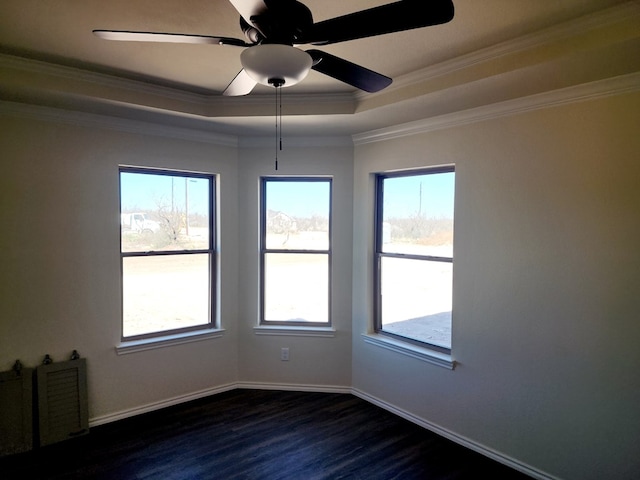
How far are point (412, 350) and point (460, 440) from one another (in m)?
0.76

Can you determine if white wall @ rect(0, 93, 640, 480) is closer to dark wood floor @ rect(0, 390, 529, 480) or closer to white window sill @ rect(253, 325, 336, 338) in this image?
white window sill @ rect(253, 325, 336, 338)

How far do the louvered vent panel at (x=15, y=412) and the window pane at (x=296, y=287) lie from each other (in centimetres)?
207

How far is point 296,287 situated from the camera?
4.16 metres

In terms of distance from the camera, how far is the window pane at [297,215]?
4.10m

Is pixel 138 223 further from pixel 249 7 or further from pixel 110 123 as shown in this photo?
pixel 249 7

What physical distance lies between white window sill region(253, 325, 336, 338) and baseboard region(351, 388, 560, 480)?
0.65 metres

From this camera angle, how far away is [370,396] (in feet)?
12.6

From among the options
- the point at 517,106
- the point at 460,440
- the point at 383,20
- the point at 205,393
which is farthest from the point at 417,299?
the point at 383,20

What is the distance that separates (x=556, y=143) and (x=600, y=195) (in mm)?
432

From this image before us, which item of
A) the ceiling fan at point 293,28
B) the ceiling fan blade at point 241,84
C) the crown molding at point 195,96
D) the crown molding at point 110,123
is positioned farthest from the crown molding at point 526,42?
the crown molding at point 110,123

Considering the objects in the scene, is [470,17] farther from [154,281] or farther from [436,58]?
[154,281]

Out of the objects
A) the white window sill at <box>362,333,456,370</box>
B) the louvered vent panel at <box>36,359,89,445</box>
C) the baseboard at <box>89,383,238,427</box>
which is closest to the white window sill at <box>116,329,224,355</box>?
the louvered vent panel at <box>36,359,89,445</box>

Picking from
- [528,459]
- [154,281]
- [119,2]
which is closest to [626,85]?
[528,459]

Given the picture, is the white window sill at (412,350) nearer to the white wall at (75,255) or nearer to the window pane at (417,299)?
the window pane at (417,299)
